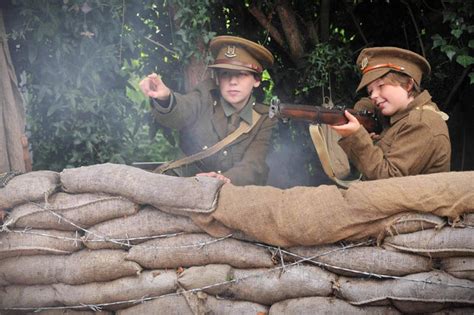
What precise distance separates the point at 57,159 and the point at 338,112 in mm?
2942

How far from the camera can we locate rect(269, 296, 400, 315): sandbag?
11.9 ft

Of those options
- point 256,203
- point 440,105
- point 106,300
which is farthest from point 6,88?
point 440,105

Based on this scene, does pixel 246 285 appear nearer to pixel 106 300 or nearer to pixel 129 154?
pixel 106 300

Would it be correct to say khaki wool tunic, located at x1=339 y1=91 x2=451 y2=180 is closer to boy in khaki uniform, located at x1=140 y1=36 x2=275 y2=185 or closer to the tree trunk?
boy in khaki uniform, located at x1=140 y1=36 x2=275 y2=185

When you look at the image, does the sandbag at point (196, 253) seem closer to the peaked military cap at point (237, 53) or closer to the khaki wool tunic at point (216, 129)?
the khaki wool tunic at point (216, 129)

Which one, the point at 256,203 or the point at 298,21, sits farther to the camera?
Result: the point at 298,21

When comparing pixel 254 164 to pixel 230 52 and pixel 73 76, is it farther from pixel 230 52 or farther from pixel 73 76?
pixel 73 76

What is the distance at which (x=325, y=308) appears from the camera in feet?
12.0

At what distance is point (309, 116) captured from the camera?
157 inches

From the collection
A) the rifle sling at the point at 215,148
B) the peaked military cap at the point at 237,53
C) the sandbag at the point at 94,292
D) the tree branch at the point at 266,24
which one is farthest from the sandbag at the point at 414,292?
the tree branch at the point at 266,24

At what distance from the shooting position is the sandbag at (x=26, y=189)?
406 cm

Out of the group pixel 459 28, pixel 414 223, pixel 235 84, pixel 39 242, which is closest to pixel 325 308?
pixel 414 223

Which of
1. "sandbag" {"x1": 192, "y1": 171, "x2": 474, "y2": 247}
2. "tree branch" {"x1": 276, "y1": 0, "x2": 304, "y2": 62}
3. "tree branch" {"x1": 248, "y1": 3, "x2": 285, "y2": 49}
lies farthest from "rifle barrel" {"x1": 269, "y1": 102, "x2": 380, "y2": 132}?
"tree branch" {"x1": 248, "y1": 3, "x2": 285, "y2": 49}

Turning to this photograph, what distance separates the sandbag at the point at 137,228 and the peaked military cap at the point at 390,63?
1699mm
